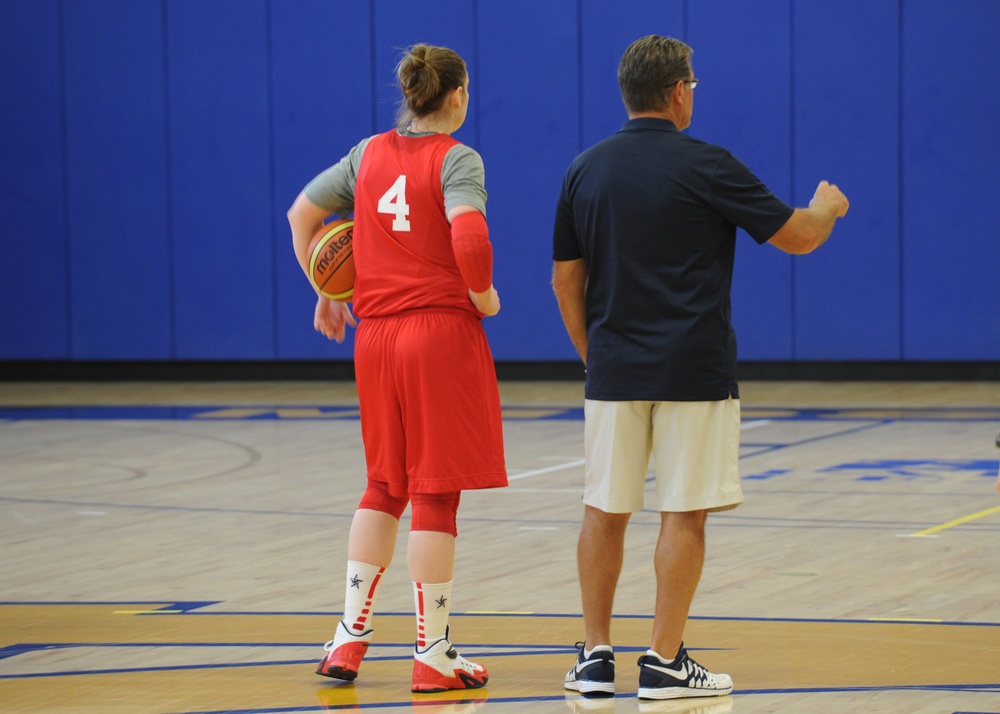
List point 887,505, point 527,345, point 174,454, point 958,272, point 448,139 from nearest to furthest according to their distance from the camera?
point 448,139 → point 887,505 → point 174,454 → point 958,272 → point 527,345

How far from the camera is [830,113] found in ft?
39.3

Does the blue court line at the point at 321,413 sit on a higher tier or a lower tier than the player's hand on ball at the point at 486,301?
lower

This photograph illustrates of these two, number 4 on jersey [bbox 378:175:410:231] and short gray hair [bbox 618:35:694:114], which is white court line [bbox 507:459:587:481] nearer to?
number 4 on jersey [bbox 378:175:410:231]

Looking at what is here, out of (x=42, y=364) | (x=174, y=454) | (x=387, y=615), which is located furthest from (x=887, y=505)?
(x=42, y=364)

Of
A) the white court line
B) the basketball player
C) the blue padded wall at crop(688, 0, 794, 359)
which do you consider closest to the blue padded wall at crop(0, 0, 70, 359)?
the blue padded wall at crop(688, 0, 794, 359)

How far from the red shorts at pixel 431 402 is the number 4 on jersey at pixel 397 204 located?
223 mm

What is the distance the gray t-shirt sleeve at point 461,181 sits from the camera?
3.53 meters

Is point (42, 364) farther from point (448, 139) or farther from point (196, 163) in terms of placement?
point (448, 139)

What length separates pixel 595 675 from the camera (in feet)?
11.5

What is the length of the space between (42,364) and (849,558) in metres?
10.1

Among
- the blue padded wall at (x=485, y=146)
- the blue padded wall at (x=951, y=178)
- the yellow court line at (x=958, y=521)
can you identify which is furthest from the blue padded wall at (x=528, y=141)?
the yellow court line at (x=958, y=521)

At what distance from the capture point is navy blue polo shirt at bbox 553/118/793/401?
341 centimetres

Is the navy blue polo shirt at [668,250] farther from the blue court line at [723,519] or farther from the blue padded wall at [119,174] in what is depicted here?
the blue padded wall at [119,174]

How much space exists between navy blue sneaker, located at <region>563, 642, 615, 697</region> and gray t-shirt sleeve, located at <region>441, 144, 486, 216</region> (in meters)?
1.12
